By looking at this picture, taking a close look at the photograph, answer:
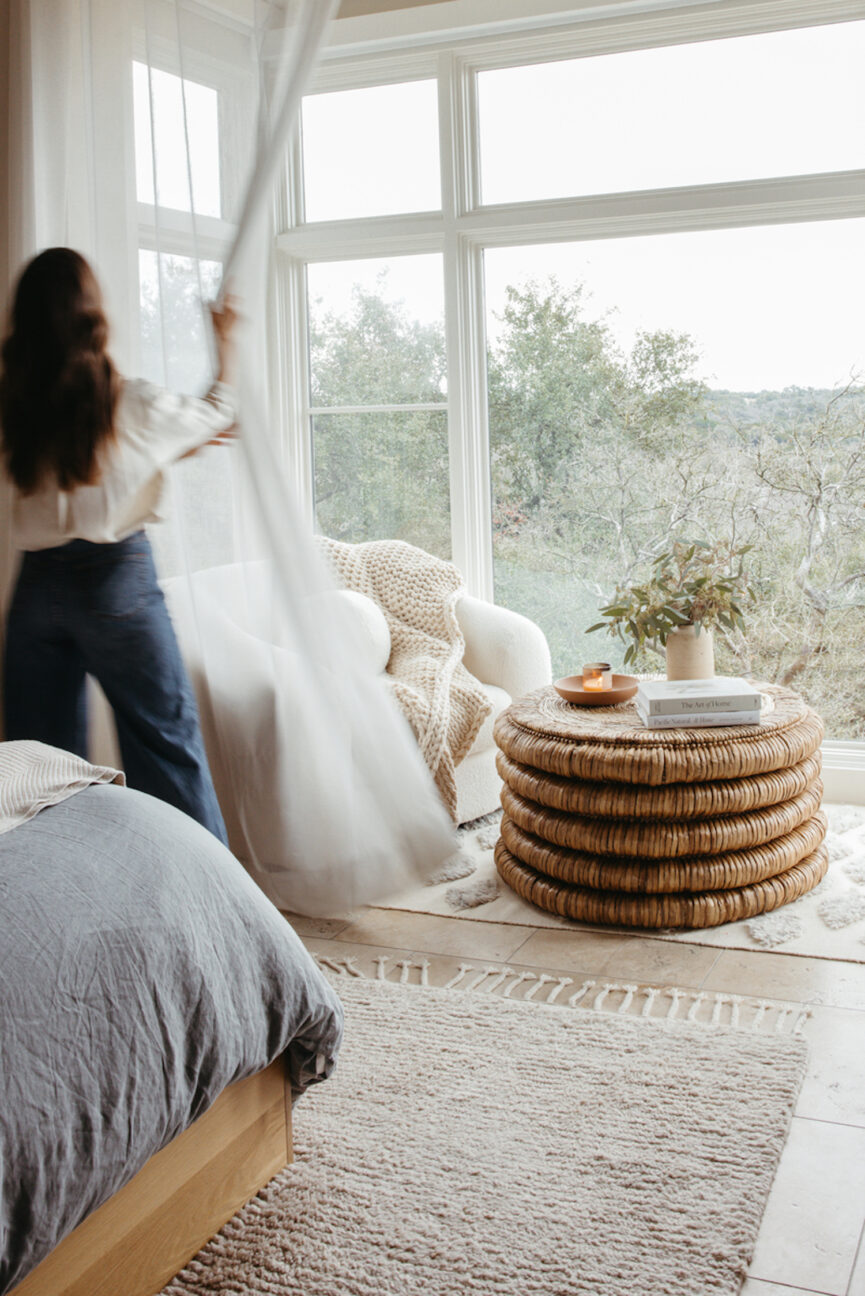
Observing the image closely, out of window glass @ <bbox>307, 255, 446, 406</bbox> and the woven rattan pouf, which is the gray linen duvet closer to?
the woven rattan pouf

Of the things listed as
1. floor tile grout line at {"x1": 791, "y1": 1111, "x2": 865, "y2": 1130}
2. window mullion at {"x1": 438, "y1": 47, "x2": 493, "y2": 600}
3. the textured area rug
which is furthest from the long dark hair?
window mullion at {"x1": 438, "y1": 47, "x2": 493, "y2": 600}

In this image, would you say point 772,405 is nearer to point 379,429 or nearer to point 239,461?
point 379,429

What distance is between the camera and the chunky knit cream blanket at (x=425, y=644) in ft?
10.3

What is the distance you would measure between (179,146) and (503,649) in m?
1.66

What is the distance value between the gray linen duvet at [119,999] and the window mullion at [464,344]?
2524 millimetres

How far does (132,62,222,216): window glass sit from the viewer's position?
255cm

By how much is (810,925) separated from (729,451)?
168cm

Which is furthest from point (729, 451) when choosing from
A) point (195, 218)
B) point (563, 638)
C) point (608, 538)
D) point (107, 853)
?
point (107, 853)

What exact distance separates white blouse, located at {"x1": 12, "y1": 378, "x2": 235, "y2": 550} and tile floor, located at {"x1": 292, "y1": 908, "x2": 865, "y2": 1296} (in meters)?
1.05

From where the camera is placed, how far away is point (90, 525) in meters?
2.33

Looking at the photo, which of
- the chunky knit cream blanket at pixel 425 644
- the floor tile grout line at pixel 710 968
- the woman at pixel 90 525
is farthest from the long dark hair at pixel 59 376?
the floor tile grout line at pixel 710 968

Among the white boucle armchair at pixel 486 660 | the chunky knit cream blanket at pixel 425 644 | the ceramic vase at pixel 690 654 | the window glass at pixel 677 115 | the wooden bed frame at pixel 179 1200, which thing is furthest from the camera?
the window glass at pixel 677 115

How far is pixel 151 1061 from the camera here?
133 centimetres

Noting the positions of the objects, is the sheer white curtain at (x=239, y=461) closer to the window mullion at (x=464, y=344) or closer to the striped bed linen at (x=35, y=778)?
the striped bed linen at (x=35, y=778)
